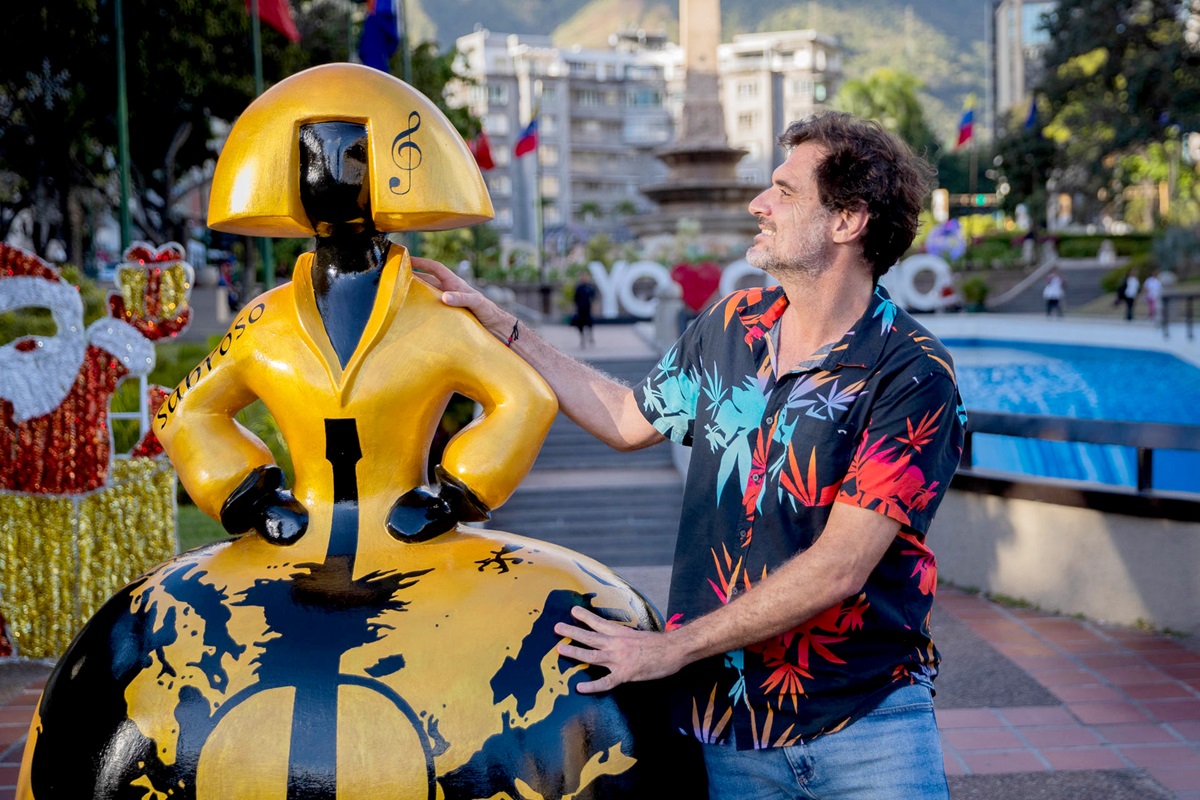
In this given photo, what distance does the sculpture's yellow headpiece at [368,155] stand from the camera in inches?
94.7

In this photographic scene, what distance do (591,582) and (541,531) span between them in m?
7.59

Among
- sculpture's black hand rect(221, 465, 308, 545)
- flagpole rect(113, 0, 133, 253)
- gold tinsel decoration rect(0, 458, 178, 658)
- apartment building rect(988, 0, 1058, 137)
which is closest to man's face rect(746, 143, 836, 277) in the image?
sculpture's black hand rect(221, 465, 308, 545)

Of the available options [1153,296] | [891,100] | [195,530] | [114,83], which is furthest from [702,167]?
[891,100]

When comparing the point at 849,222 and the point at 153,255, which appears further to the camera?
the point at 153,255

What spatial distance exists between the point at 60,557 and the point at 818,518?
4540mm

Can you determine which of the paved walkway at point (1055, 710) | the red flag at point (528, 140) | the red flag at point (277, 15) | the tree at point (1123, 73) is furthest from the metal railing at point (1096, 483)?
the tree at point (1123, 73)

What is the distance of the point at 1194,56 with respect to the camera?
30375 millimetres

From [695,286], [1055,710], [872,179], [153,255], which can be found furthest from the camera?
[695,286]

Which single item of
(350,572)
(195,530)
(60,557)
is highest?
(350,572)

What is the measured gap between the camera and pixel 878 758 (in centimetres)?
220

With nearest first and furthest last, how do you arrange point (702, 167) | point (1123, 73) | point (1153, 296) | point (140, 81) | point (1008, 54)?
point (140, 81) → point (1153, 296) → point (1123, 73) → point (702, 167) → point (1008, 54)

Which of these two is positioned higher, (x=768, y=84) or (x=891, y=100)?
(x=768, y=84)

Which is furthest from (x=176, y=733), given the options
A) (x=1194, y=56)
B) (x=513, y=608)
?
(x=1194, y=56)

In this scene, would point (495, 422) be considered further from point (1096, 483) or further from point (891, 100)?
point (891, 100)
